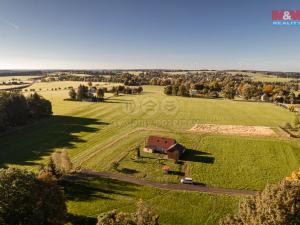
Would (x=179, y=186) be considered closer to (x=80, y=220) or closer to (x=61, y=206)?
(x=80, y=220)

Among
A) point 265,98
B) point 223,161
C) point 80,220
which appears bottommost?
point 80,220

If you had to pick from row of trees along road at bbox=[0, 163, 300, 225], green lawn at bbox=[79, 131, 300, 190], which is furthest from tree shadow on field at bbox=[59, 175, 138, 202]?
row of trees along road at bbox=[0, 163, 300, 225]

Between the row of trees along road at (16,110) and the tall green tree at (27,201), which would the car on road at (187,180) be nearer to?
the tall green tree at (27,201)

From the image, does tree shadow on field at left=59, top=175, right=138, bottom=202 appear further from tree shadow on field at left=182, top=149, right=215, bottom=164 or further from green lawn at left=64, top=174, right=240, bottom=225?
tree shadow on field at left=182, top=149, right=215, bottom=164

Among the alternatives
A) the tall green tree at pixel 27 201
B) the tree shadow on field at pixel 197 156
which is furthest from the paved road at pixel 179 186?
the tall green tree at pixel 27 201

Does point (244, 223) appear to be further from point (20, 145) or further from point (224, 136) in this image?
point (20, 145)

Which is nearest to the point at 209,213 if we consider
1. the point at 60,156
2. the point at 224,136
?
the point at 60,156

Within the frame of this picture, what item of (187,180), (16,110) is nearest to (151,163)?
(187,180)
